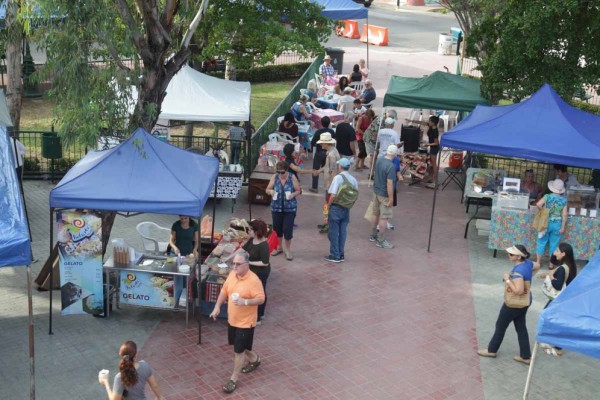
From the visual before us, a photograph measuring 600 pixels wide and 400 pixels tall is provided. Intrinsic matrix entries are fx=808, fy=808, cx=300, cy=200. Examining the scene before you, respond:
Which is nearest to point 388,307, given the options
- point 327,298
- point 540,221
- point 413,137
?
point 327,298

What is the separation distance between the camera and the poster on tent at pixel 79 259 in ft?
34.0

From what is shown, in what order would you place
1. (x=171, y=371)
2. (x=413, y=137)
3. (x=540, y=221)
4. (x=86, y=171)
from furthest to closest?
(x=413, y=137) → (x=540, y=221) → (x=86, y=171) → (x=171, y=371)

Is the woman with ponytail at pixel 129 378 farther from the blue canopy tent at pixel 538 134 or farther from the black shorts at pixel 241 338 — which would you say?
the blue canopy tent at pixel 538 134

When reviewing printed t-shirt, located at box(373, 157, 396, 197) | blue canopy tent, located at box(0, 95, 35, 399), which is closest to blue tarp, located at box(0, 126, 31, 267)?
blue canopy tent, located at box(0, 95, 35, 399)

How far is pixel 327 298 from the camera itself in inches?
466

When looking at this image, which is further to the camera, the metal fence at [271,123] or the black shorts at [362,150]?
the black shorts at [362,150]

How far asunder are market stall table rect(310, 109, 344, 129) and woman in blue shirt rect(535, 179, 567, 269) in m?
→ 8.42

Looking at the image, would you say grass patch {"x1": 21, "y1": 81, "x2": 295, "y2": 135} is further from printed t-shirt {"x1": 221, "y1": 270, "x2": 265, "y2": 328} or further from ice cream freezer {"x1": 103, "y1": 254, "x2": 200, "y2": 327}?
printed t-shirt {"x1": 221, "y1": 270, "x2": 265, "y2": 328}

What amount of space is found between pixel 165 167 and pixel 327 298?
317cm

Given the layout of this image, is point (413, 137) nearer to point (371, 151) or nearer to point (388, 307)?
point (371, 151)

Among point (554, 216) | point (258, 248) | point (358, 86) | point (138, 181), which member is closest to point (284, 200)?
point (258, 248)

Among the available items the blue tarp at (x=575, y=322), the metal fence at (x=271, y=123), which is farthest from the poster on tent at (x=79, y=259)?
the metal fence at (x=271, y=123)

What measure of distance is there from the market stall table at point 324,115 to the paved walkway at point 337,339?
704 cm

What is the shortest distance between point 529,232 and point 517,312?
4.04 m
